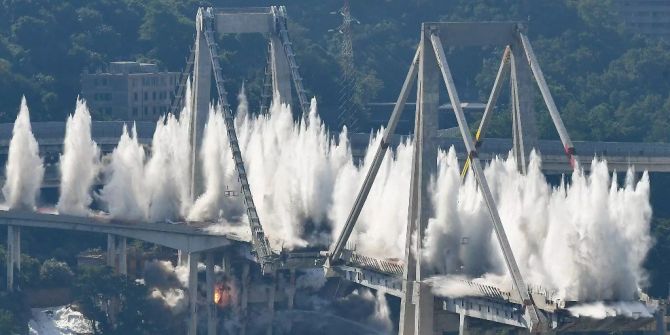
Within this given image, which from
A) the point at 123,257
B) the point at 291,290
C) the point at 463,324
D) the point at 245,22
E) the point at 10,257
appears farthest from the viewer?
the point at 245,22

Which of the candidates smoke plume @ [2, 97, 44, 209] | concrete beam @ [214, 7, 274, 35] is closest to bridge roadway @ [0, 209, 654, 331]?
smoke plume @ [2, 97, 44, 209]

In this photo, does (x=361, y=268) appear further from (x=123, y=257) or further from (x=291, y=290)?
(x=123, y=257)

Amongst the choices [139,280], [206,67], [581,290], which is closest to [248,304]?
[139,280]

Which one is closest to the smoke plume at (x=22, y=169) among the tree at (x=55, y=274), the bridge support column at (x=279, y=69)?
the tree at (x=55, y=274)

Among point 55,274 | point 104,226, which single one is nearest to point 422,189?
point 104,226

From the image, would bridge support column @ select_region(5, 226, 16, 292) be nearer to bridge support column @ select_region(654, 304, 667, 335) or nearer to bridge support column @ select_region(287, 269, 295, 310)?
bridge support column @ select_region(287, 269, 295, 310)

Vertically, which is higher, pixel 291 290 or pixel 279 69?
pixel 279 69
